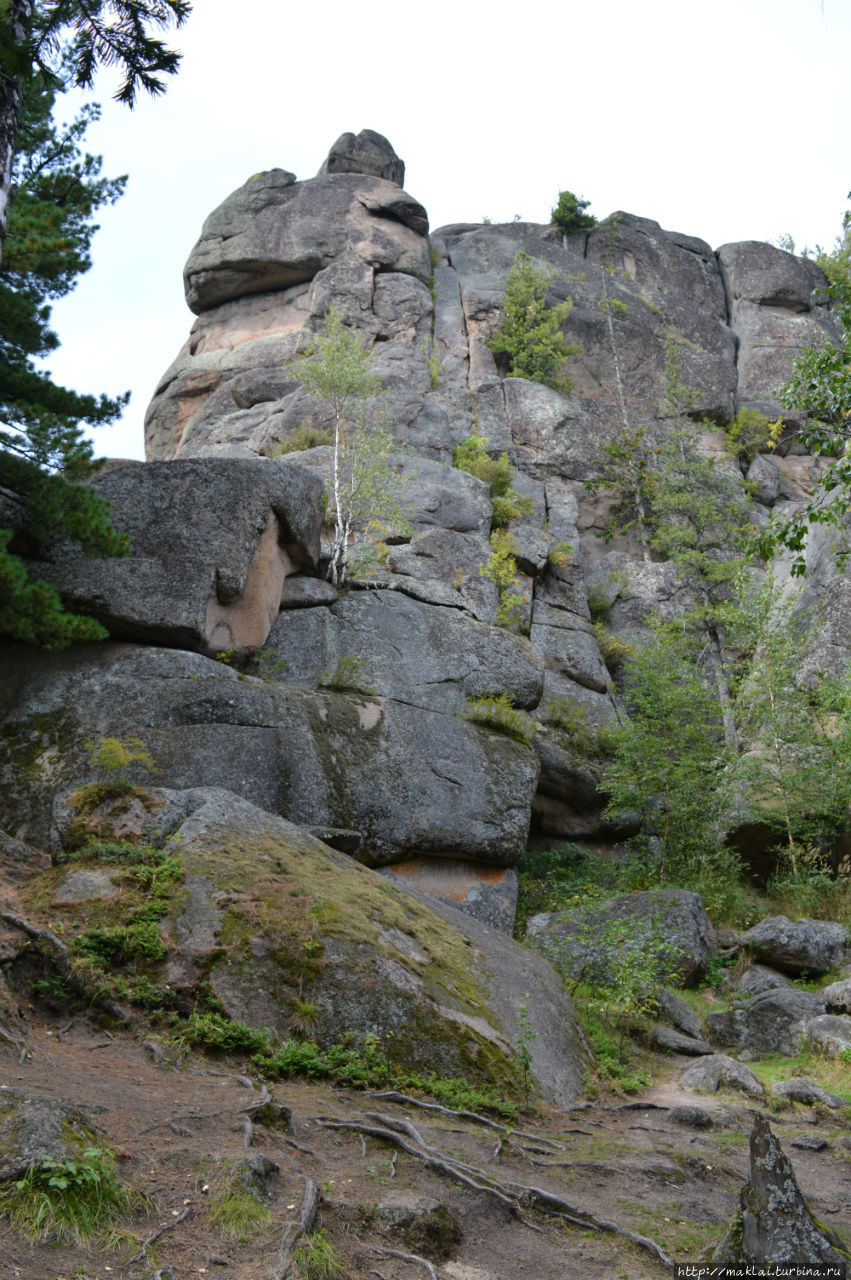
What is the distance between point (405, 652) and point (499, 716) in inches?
96.6

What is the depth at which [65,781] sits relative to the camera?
14.0 m

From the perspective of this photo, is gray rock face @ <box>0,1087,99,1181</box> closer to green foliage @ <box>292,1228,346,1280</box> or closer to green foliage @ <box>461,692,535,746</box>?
green foliage @ <box>292,1228,346,1280</box>

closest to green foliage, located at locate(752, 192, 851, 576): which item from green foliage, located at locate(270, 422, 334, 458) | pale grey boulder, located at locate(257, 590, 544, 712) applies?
pale grey boulder, located at locate(257, 590, 544, 712)

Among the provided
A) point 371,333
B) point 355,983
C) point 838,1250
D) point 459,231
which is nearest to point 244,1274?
point 838,1250

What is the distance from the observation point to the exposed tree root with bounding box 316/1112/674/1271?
631cm

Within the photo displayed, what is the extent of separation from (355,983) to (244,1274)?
4640mm

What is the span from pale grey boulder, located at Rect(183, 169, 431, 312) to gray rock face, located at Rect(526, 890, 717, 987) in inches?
1149

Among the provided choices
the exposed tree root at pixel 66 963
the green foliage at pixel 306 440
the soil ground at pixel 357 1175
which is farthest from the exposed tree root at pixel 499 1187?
the green foliage at pixel 306 440

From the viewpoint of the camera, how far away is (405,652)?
19.8 meters

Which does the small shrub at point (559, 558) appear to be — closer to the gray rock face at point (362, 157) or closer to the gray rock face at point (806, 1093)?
the gray rock face at point (806, 1093)

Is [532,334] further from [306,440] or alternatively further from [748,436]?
[306,440]

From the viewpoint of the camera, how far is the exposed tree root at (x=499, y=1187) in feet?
20.7

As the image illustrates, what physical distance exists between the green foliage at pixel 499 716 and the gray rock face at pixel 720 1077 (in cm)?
856

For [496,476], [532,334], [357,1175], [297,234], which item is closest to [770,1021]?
[357,1175]
